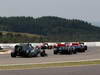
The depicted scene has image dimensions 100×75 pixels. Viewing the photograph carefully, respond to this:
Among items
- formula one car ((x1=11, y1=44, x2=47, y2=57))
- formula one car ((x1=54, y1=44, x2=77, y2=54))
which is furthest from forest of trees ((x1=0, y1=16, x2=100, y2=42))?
formula one car ((x1=11, y1=44, x2=47, y2=57))

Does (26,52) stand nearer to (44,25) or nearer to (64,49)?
(64,49)

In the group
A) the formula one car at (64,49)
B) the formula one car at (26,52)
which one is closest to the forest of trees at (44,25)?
the formula one car at (64,49)

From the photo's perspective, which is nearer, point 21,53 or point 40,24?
point 21,53

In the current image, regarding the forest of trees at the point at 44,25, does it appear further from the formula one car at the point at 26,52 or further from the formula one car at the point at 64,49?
the formula one car at the point at 26,52

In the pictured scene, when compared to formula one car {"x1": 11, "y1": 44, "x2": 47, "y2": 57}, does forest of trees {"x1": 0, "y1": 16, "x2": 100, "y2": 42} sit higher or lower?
higher

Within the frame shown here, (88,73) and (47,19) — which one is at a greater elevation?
(47,19)

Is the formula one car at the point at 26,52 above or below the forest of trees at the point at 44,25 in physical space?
below

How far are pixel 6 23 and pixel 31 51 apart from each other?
110 m

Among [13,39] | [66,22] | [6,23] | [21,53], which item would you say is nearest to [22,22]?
[6,23]

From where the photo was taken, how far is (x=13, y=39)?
75.5 m

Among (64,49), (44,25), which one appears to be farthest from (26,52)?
(44,25)

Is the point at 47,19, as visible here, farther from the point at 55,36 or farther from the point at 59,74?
the point at 59,74

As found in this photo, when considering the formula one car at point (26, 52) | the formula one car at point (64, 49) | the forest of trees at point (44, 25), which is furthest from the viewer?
the forest of trees at point (44, 25)

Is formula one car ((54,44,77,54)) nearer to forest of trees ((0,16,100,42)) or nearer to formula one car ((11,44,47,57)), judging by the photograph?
formula one car ((11,44,47,57))
